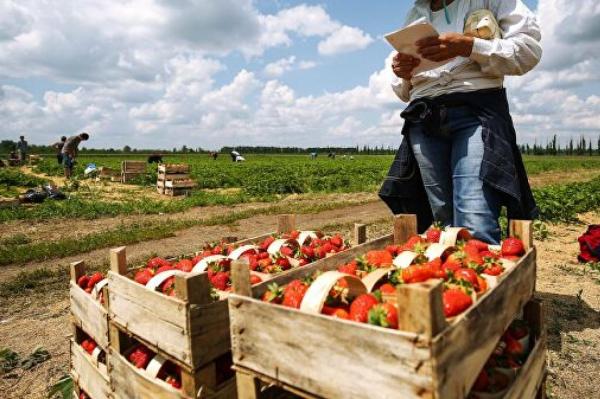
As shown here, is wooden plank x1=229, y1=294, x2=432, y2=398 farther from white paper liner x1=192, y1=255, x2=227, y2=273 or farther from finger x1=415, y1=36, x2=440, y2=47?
finger x1=415, y1=36, x2=440, y2=47

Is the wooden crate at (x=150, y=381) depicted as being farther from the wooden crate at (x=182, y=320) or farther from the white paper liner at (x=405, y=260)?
the white paper liner at (x=405, y=260)

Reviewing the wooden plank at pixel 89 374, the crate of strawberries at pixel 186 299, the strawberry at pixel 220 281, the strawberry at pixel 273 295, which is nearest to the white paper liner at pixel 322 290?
the strawberry at pixel 273 295

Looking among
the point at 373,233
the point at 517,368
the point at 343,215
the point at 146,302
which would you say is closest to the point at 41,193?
the point at 343,215

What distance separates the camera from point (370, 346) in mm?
1234

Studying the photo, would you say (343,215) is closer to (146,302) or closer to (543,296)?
(543,296)

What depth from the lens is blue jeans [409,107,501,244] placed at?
2693mm

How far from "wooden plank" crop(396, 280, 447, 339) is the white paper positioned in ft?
5.47

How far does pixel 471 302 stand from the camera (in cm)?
145

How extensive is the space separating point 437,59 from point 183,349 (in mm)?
2058

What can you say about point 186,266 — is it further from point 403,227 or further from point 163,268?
point 403,227

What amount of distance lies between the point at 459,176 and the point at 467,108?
1.40 feet

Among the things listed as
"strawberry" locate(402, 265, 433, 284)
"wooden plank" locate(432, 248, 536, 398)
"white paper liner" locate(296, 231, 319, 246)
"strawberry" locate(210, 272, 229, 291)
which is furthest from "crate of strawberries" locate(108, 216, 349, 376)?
"wooden plank" locate(432, 248, 536, 398)

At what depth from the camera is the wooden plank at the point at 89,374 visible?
224 cm

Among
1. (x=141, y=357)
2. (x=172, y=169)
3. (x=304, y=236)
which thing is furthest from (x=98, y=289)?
(x=172, y=169)
